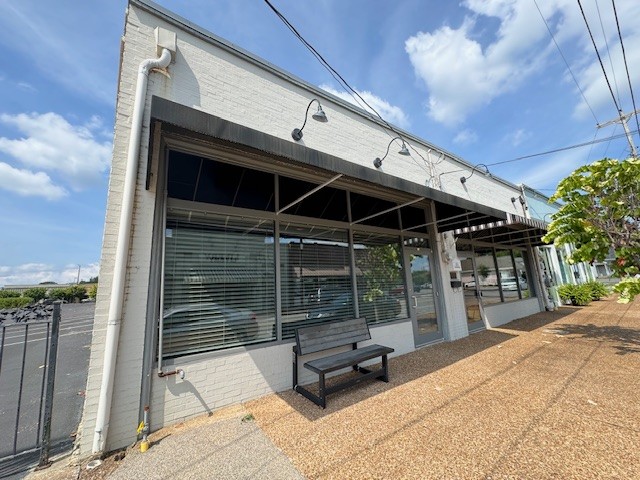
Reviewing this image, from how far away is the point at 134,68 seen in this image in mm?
3332

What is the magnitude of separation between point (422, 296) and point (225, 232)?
482 centimetres

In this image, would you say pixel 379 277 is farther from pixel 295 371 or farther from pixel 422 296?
Answer: pixel 295 371

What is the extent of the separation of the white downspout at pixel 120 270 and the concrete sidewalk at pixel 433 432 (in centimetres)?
44

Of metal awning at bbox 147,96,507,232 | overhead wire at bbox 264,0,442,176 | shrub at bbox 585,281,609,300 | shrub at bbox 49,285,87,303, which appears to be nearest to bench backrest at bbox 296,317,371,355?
metal awning at bbox 147,96,507,232

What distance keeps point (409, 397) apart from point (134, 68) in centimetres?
559

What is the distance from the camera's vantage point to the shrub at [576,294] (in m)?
11.9

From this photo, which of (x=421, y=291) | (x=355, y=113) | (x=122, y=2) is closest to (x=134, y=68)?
(x=122, y=2)

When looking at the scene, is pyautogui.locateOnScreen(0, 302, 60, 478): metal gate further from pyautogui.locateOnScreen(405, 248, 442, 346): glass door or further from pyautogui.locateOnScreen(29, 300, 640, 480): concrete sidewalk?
pyautogui.locateOnScreen(405, 248, 442, 346): glass door

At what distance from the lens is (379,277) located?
568 cm

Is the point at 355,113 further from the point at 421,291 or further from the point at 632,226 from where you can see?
the point at 632,226

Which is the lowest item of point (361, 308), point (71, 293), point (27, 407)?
point (27, 407)

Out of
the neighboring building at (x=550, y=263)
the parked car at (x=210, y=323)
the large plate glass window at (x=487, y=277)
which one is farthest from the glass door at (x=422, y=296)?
the neighboring building at (x=550, y=263)

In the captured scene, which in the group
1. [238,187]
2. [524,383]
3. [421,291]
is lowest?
[524,383]

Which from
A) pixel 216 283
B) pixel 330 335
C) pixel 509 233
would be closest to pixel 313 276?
pixel 330 335
